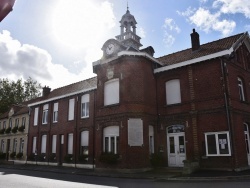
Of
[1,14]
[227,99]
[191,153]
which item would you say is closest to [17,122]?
[191,153]

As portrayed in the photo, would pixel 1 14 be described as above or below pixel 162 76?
below

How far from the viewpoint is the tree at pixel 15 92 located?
44.6 meters

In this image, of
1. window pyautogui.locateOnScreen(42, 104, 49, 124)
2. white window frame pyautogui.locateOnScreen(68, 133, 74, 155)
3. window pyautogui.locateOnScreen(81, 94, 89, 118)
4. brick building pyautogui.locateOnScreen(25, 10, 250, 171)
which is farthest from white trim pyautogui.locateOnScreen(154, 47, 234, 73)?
window pyautogui.locateOnScreen(42, 104, 49, 124)

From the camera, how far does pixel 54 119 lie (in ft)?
86.2

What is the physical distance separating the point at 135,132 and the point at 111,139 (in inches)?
86.8

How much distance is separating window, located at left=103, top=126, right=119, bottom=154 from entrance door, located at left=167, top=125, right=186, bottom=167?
3.78 meters

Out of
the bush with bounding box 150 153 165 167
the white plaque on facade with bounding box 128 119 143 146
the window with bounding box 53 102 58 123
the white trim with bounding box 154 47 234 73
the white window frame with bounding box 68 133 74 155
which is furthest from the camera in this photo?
the window with bounding box 53 102 58 123

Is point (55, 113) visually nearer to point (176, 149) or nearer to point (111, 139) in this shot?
point (111, 139)

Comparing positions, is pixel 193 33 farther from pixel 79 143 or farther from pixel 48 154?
pixel 48 154

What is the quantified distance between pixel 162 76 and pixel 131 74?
2.75 metres

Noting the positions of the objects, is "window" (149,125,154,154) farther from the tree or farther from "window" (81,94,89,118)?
the tree

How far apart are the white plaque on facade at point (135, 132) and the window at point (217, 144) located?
4.32 meters

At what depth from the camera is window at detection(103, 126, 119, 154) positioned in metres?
17.4

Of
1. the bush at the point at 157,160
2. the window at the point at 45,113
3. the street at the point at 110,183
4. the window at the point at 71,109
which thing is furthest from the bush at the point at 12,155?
the bush at the point at 157,160
